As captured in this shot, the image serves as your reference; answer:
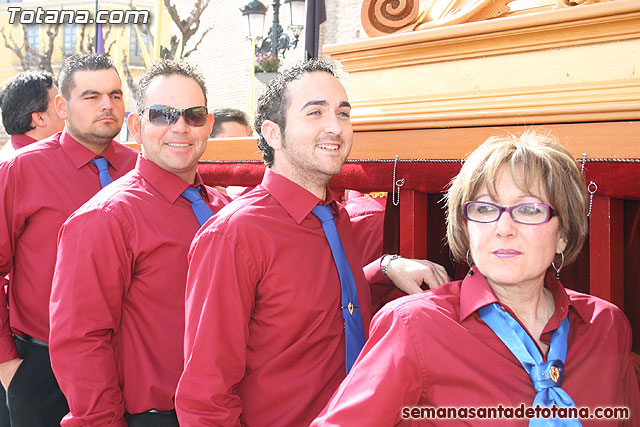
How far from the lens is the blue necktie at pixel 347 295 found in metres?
1.88

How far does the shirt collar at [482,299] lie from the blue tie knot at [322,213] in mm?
540

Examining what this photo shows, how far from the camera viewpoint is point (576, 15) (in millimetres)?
1796

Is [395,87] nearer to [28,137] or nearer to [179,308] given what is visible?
[179,308]

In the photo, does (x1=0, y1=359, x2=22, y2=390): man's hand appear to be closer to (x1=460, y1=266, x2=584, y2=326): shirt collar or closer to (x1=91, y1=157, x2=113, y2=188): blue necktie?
(x1=91, y1=157, x2=113, y2=188): blue necktie

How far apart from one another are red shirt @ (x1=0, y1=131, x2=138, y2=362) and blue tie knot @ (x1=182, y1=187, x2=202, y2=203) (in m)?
0.61

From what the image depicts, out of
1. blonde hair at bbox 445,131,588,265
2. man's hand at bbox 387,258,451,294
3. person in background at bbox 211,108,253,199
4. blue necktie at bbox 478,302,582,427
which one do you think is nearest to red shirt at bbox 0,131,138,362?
man's hand at bbox 387,258,451,294

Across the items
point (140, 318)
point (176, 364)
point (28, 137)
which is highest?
point (28, 137)

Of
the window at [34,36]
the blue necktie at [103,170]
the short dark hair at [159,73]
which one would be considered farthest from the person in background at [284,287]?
the window at [34,36]

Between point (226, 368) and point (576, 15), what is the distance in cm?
132

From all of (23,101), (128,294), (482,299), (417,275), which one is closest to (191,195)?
(128,294)

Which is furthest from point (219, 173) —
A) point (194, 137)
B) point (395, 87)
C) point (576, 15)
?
point (576, 15)

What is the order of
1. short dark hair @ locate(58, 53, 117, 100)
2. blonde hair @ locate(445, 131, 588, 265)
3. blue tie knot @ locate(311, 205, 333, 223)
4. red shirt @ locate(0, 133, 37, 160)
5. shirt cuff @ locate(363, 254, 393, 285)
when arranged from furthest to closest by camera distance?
red shirt @ locate(0, 133, 37, 160) < short dark hair @ locate(58, 53, 117, 100) < shirt cuff @ locate(363, 254, 393, 285) < blue tie knot @ locate(311, 205, 333, 223) < blonde hair @ locate(445, 131, 588, 265)

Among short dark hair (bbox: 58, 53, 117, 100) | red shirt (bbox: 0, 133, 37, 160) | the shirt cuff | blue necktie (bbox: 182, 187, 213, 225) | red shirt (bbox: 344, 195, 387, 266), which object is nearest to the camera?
the shirt cuff

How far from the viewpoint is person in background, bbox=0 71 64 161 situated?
148 inches
